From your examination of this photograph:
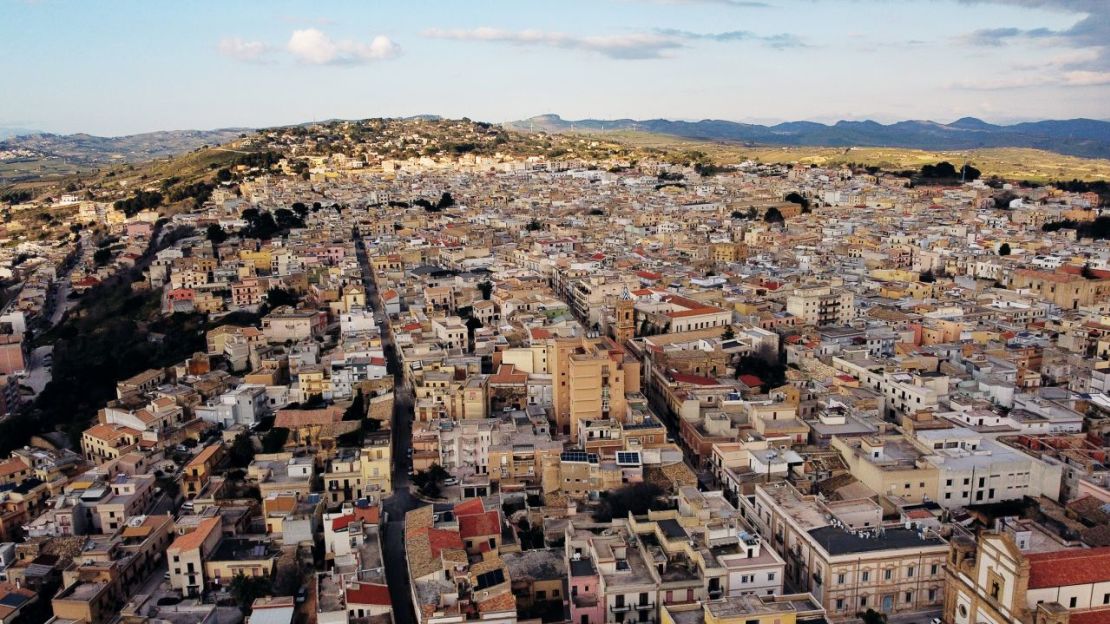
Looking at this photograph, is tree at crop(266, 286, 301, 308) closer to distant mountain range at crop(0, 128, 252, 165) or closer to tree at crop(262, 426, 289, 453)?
tree at crop(262, 426, 289, 453)

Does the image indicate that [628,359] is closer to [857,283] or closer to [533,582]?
[533,582]

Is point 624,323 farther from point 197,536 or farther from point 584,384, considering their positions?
point 197,536

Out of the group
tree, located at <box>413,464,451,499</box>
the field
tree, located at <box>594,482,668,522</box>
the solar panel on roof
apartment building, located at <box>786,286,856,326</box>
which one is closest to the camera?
the solar panel on roof

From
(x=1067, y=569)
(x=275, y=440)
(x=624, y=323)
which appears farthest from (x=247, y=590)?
(x=624, y=323)

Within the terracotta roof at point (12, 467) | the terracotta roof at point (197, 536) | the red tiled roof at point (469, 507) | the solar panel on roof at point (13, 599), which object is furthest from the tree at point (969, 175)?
→ the solar panel on roof at point (13, 599)

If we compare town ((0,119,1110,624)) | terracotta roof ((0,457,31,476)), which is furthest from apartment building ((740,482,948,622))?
terracotta roof ((0,457,31,476))

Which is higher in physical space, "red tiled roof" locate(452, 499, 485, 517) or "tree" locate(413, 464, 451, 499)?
"red tiled roof" locate(452, 499, 485, 517)

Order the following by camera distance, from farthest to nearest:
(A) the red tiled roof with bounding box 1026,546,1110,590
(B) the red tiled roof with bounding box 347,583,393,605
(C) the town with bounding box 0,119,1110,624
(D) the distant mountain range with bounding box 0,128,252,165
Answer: (D) the distant mountain range with bounding box 0,128,252,165 → (C) the town with bounding box 0,119,1110,624 → (B) the red tiled roof with bounding box 347,583,393,605 → (A) the red tiled roof with bounding box 1026,546,1110,590

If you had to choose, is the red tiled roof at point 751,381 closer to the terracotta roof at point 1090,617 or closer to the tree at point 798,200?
the terracotta roof at point 1090,617
